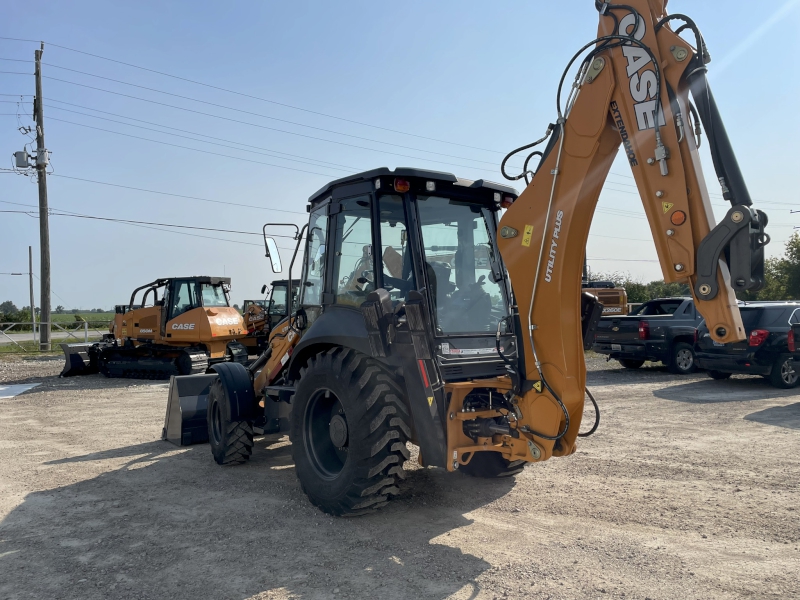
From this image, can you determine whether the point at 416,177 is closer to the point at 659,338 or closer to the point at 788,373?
the point at 788,373

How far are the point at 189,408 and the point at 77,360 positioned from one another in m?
10.4

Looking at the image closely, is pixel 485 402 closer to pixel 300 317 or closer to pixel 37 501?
pixel 300 317

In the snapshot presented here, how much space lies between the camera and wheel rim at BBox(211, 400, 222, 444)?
22.0ft

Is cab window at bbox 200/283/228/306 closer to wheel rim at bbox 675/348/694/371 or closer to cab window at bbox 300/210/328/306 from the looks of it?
cab window at bbox 300/210/328/306

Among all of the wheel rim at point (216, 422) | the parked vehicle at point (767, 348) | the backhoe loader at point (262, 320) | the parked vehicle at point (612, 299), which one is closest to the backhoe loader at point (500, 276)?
the wheel rim at point (216, 422)

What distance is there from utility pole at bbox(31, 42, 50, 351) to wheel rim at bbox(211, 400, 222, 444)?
19537 mm

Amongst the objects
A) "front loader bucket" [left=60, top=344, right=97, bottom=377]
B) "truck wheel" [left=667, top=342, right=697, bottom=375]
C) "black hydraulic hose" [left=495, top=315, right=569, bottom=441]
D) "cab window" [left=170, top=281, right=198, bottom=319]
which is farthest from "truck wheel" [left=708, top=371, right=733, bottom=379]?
"front loader bucket" [left=60, top=344, right=97, bottom=377]

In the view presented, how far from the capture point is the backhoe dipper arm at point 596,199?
11.7 feet

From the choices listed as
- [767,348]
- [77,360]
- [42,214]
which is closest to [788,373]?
[767,348]

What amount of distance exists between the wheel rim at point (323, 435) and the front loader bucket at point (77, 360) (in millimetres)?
13352

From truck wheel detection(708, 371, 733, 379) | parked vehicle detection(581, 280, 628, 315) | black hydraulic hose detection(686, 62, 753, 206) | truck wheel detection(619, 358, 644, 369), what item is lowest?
truck wheel detection(708, 371, 733, 379)

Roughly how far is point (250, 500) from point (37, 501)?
6.24ft

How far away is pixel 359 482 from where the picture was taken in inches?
178

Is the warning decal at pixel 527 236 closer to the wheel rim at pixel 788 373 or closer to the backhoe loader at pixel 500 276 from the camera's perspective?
the backhoe loader at pixel 500 276
